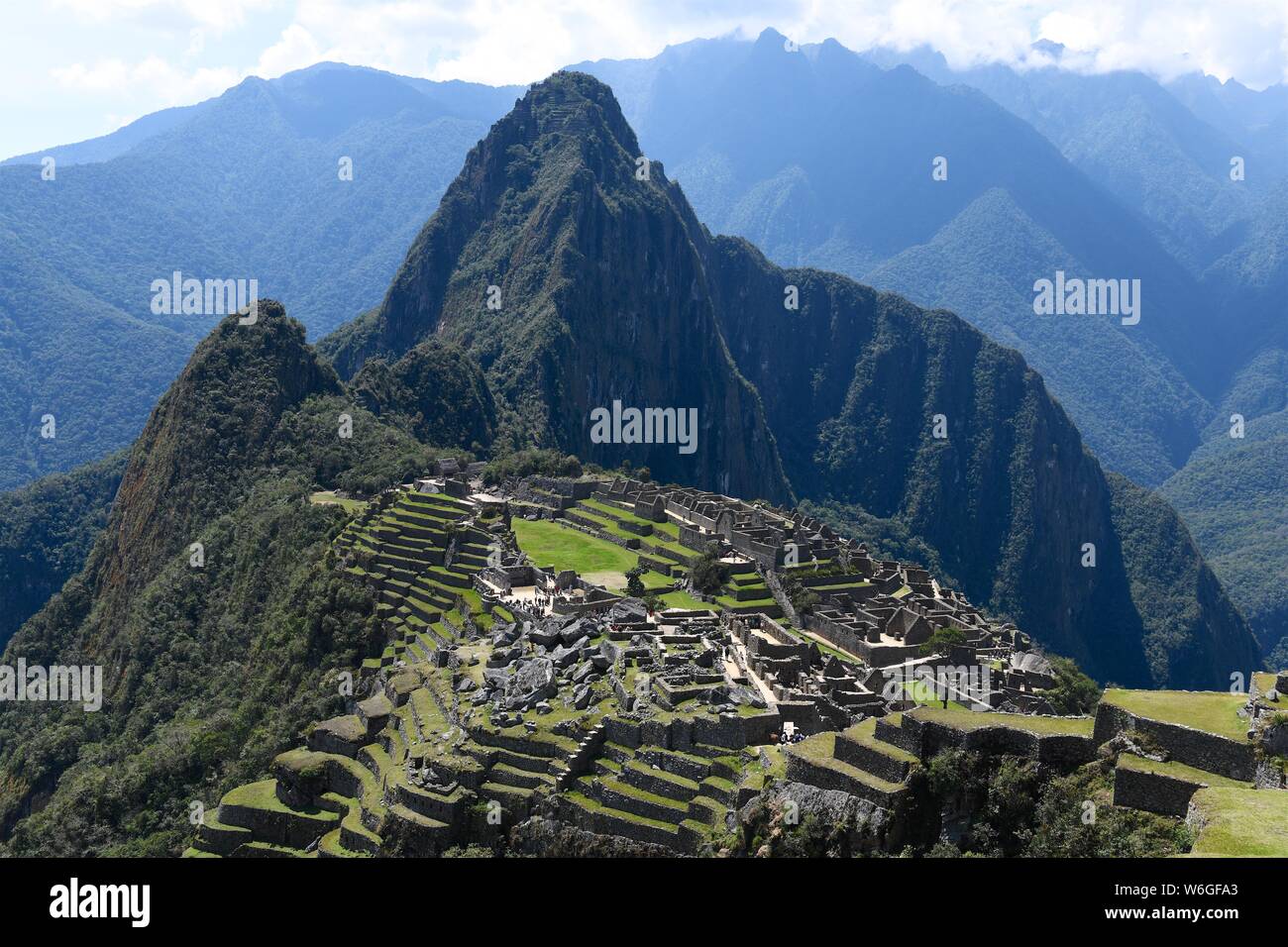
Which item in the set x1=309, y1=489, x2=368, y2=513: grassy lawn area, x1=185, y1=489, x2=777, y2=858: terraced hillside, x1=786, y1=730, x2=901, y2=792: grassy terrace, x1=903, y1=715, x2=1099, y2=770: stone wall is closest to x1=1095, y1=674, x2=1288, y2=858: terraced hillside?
x1=903, y1=715, x2=1099, y2=770: stone wall

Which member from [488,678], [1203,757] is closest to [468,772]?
[488,678]

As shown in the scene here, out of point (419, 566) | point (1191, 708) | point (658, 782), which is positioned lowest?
point (658, 782)

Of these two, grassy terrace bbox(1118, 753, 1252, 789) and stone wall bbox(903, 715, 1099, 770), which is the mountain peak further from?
grassy terrace bbox(1118, 753, 1252, 789)

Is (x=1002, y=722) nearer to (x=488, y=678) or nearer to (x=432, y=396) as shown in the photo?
(x=488, y=678)

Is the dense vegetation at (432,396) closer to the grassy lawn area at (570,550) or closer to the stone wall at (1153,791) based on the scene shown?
the grassy lawn area at (570,550)

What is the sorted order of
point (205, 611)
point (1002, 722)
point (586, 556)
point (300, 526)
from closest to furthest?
1. point (1002, 722)
2. point (586, 556)
3. point (300, 526)
4. point (205, 611)

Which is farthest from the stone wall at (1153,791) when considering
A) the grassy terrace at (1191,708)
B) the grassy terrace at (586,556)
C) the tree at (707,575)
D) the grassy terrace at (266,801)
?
the tree at (707,575)

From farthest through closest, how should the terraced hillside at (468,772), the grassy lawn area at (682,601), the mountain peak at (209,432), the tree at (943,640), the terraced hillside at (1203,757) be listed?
1. the mountain peak at (209,432)
2. the grassy lawn area at (682,601)
3. the tree at (943,640)
4. the terraced hillside at (468,772)
5. the terraced hillside at (1203,757)
